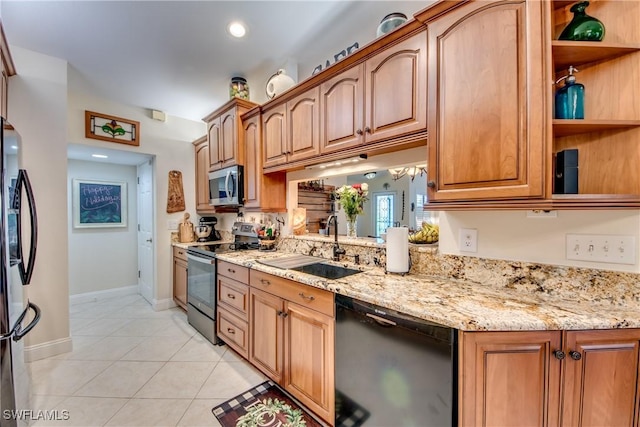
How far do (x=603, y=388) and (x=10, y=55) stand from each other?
409 centimetres

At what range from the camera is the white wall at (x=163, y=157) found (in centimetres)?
325

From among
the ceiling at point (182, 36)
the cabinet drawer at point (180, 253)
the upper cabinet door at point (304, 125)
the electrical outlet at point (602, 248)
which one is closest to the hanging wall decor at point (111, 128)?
the ceiling at point (182, 36)

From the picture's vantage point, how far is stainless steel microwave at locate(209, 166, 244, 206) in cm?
272

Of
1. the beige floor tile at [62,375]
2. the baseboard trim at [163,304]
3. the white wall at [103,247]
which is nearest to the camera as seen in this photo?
the beige floor tile at [62,375]

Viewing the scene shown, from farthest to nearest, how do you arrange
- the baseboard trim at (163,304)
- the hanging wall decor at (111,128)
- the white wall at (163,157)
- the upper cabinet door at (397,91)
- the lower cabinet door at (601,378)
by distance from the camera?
the baseboard trim at (163,304), the white wall at (163,157), the hanging wall decor at (111,128), the upper cabinet door at (397,91), the lower cabinet door at (601,378)

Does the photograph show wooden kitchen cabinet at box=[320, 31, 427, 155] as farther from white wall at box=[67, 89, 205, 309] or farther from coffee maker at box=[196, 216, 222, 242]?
white wall at box=[67, 89, 205, 309]

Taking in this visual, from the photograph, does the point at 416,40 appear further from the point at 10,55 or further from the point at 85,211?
the point at 85,211

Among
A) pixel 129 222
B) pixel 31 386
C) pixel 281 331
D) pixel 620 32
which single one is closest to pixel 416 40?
pixel 620 32

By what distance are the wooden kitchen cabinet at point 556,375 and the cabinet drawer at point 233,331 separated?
1.68 metres

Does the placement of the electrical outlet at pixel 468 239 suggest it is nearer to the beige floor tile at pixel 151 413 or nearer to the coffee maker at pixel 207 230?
the beige floor tile at pixel 151 413

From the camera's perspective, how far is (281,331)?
1.77 meters

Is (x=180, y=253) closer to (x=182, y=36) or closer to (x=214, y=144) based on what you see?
(x=214, y=144)

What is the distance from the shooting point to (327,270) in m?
1.83

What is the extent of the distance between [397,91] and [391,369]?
58.5 inches
